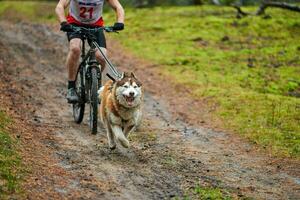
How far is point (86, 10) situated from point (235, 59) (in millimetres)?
8694

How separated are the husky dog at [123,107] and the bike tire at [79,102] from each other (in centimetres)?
143

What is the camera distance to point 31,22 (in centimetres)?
2550

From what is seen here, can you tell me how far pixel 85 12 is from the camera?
373 inches

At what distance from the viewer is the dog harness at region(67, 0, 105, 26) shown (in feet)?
30.9

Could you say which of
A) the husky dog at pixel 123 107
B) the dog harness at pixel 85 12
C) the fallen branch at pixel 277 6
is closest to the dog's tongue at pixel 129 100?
the husky dog at pixel 123 107

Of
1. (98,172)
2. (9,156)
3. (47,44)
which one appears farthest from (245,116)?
(47,44)

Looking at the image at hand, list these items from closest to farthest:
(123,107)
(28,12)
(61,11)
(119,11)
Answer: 1. (123,107)
2. (61,11)
3. (119,11)
4. (28,12)

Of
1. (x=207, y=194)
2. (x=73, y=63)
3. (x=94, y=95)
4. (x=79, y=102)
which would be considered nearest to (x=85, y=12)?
(x=73, y=63)

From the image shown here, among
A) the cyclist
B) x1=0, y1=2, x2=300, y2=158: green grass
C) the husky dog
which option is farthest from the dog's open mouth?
x1=0, y1=2, x2=300, y2=158: green grass

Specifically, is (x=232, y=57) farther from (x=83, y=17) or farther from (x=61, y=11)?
(x=61, y=11)

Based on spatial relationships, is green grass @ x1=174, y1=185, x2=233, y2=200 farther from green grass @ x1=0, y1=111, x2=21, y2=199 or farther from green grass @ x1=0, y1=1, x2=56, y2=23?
green grass @ x1=0, y1=1, x2=56, y2=23

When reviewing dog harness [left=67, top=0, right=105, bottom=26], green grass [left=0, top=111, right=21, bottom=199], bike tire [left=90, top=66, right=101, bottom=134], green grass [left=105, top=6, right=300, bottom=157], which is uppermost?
dog harness [left=67, top=0, right=105, bottom=26]

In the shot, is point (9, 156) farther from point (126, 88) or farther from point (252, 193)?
point (252, 193)

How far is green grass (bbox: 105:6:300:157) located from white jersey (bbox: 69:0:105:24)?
3.53 meters
